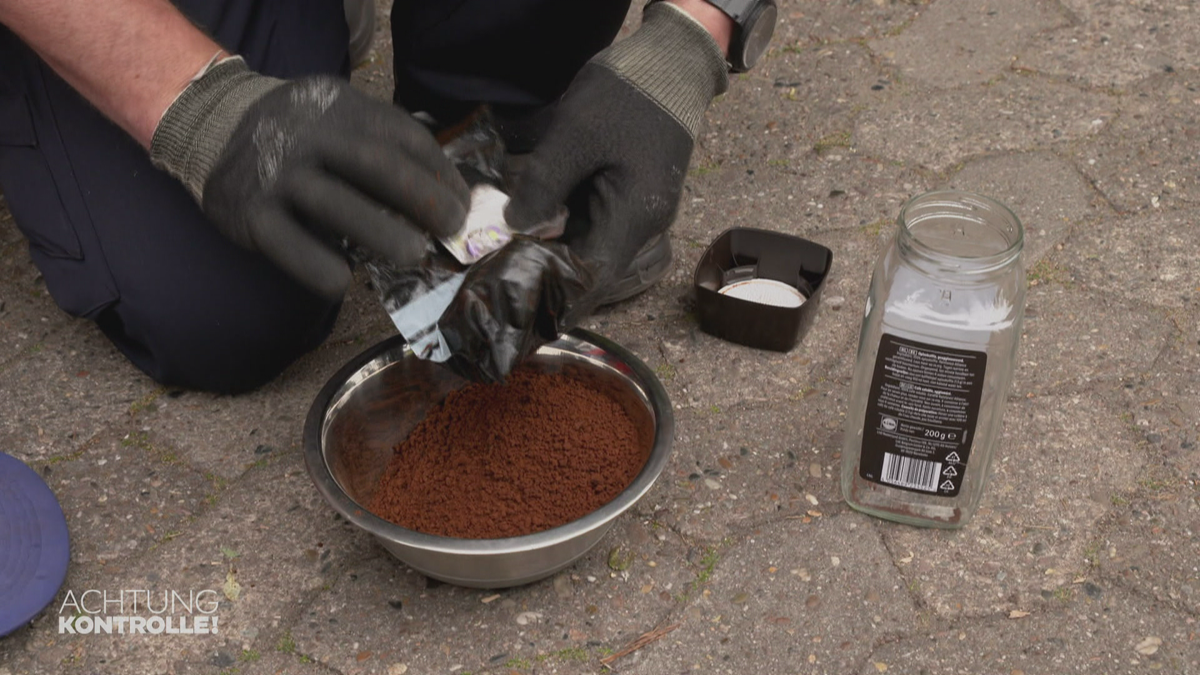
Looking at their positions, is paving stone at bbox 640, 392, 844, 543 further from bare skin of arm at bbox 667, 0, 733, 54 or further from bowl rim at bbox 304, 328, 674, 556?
bare skin of arm at bbox 667, 0, 733, 54

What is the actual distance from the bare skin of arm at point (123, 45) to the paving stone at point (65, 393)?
0.49 meters

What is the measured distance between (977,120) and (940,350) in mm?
1036

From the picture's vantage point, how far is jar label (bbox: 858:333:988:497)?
1.32 metres

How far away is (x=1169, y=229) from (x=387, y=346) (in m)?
1.31

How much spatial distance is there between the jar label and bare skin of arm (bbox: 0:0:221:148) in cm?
85

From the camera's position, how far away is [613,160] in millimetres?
1338

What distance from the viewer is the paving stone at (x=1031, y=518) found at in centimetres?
139


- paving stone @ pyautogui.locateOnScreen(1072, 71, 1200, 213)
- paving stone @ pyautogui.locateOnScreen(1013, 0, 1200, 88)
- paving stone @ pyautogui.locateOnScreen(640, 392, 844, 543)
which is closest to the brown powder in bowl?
paving stone @ pyautogui.locateOnScreen(640, 392, 844, 543)

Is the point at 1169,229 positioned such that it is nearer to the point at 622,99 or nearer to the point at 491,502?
the point at 622,99

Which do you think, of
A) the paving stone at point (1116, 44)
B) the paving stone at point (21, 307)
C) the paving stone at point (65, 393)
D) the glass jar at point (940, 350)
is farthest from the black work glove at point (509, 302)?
the paving stone at point (1116, 44)

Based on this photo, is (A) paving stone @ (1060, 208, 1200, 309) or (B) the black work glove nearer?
(B) the black work glove

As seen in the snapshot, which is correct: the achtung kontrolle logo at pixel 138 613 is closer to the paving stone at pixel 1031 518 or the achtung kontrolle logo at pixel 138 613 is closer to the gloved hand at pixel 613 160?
the gloved hand at pixel 613 160

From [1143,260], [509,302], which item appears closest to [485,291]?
[509,302]

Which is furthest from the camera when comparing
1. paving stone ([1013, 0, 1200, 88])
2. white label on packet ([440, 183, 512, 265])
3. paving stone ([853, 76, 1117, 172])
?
paving stone ([1013, 0, 1200, 88])
